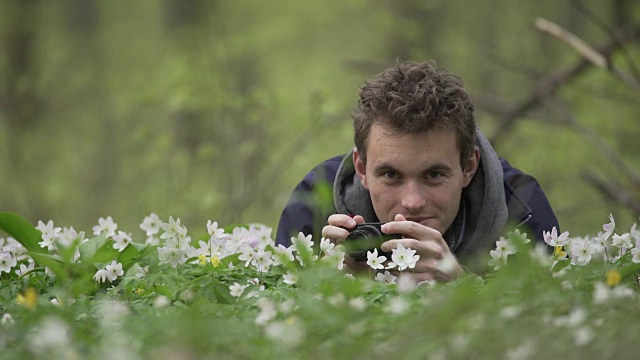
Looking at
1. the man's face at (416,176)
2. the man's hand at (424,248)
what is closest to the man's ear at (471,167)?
the man's face at (416,176)

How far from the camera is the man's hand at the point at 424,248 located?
2.93 metres

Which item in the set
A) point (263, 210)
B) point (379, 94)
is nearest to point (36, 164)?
point (263, 210)

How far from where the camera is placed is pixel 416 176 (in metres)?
3.39

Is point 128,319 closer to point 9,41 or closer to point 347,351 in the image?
point 347,351

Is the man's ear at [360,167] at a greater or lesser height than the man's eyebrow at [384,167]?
greater

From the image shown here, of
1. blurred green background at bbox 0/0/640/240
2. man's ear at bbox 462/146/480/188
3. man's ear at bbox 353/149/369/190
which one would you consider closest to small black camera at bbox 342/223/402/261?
man's ear at bbox 353/149/369/190

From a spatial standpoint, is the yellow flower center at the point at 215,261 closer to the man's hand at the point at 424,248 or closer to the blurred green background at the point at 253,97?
the man's hand at the point at 424,248

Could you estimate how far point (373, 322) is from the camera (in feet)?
6.42

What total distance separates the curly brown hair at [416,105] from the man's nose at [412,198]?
218 mm

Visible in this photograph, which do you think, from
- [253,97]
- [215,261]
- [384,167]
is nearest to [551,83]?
[253,97]

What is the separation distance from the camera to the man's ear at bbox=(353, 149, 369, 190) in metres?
3.71

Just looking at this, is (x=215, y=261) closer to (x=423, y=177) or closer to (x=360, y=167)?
(x=423, y=177)

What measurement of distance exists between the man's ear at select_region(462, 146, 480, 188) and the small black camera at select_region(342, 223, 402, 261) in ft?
2.53

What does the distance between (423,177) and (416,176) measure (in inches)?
1.7
